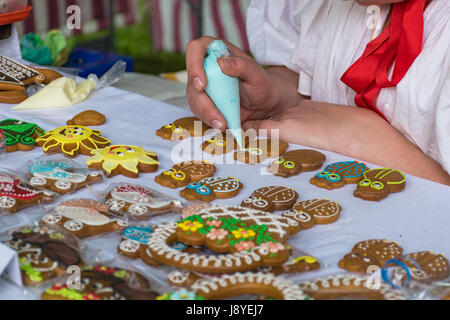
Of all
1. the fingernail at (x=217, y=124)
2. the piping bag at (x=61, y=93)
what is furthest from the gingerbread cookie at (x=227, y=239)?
the piping bag at (x=61, y=93)

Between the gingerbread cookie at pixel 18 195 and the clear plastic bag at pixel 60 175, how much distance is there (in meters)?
0.02

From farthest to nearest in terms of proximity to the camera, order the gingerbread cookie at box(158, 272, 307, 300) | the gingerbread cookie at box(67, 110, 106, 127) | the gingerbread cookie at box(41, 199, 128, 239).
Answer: the gingerbread cookie at box(67, 110, 106, 127), the gingerbread cookie at box(41, 199, 128, 239), the gingerbread cookie at box(158, 272, 307, 300)

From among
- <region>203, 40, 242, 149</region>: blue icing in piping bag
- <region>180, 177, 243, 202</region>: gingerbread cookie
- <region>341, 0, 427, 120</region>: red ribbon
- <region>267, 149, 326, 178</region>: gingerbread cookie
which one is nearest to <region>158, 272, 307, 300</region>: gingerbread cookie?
<region>180, 177, 243, 202</region>: gingerbread cookie

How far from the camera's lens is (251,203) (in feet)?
2.83

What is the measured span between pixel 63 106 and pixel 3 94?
146 millimetres

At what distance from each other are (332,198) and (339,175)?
0.23 ft

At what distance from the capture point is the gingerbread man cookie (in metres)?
0.82

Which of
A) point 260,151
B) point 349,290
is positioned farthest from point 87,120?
point 349,290

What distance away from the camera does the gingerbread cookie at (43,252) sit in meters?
0.66

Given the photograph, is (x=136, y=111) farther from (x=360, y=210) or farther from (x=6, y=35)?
(x=360, y=210)

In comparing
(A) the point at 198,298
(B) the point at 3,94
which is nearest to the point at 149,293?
(A) the point at 198,298

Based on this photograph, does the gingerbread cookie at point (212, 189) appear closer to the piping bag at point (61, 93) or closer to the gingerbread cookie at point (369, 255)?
the gingerbread cookie at point (369, 255)

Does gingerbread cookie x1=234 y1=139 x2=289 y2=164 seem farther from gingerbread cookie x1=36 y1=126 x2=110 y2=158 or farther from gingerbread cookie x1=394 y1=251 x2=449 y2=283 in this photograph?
gingerbread cookie x1=394 y1=251 x2=449 y2=283

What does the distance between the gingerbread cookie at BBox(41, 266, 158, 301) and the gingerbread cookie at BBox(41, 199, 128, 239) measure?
11 cm
